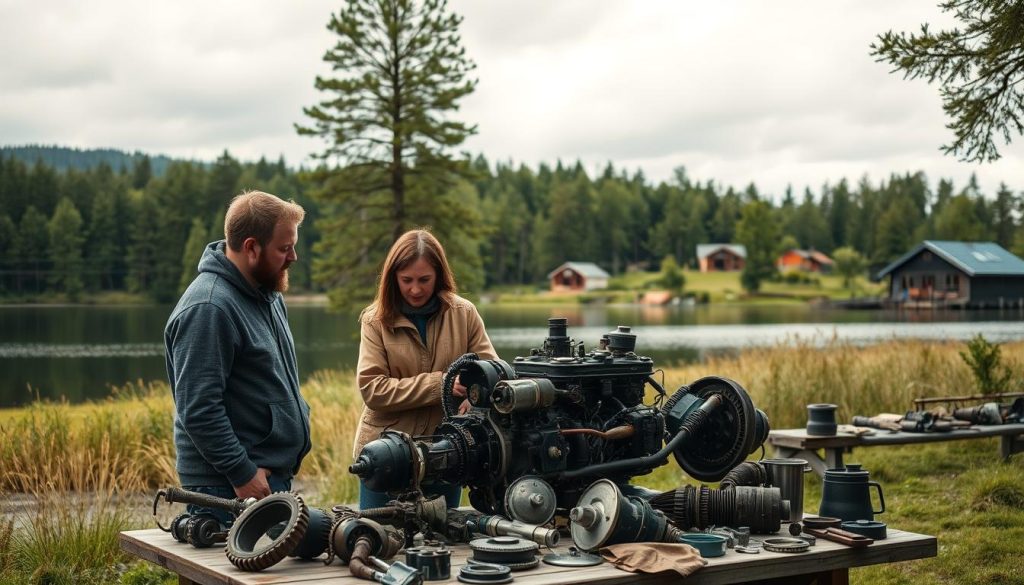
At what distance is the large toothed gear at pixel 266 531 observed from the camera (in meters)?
2.90

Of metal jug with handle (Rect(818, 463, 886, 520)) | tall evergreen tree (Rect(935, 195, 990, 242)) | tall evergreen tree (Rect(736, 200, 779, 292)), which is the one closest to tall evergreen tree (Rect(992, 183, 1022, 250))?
tall evergreen tree (Rect(935, 195, 990, 242))

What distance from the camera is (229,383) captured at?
3660 millimetres

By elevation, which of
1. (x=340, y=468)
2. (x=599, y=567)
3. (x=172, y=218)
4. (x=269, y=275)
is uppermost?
(x=172, y=218)

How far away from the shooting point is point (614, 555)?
308cm

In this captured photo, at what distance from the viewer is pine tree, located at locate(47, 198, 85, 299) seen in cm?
6172

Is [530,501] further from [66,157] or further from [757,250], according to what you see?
[66,157]

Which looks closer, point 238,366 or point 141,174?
point 238,366

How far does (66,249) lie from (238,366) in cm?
6376

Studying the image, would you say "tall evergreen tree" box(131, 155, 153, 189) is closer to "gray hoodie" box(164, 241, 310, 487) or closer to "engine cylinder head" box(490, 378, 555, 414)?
"gray hoodie" box(164, 241, 310, 487)

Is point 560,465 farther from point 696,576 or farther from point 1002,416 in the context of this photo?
point 1002,416

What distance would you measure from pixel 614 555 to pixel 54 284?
2554 inches

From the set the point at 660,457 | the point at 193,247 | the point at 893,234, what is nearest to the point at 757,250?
the point at 893,234

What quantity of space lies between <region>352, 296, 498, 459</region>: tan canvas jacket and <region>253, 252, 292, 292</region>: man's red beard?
0.47 m

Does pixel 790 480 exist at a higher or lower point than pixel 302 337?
higher
